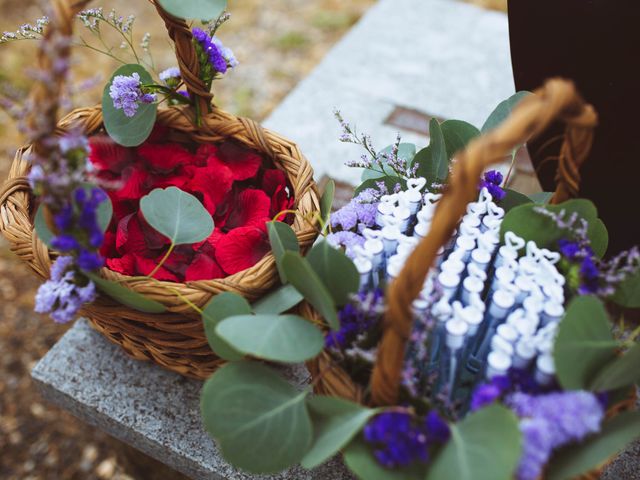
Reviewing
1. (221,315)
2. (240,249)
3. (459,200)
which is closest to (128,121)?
(240,249)

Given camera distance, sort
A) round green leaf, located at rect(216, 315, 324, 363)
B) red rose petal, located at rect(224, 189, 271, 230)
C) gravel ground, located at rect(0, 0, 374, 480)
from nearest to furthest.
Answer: round green leaf, located at rect(216, 315, 324, 363) < red rose petal, located at rect(224, 189, 271, 230) < gravel ground, located at rect(0, 0, 374, 480)

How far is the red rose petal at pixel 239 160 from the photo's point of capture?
0.97 metres

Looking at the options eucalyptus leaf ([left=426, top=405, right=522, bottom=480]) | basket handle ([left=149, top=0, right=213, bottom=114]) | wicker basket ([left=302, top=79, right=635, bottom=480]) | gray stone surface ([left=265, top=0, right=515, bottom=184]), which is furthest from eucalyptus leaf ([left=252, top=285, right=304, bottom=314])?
gray stone surface ([left=265, top=0, right=515, bottom=184])

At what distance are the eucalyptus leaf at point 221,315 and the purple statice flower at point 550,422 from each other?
30cm

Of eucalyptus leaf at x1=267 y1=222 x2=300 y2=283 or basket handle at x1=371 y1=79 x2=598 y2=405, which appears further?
eucalyptus leaf at x1=267 y1=222 x2=300 y2=283

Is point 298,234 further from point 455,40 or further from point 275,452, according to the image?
point 455,40

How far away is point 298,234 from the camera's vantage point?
0.81 m

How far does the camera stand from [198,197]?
0.95m

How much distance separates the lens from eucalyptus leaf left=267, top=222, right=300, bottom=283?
76cm

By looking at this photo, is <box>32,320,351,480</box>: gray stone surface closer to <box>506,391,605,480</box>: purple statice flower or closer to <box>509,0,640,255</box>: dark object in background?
<box>506,391,605,480</box>: purple statice flower

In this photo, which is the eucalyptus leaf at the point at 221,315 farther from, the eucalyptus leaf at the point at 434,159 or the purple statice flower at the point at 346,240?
the eucalyptus leaf at the point at 434,159

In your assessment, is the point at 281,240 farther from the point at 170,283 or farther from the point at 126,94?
the point at 126,94

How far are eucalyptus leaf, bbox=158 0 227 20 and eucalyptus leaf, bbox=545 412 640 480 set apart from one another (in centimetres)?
61

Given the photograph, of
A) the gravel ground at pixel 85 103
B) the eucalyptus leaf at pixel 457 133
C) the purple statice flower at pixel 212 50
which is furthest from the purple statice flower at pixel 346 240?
the gravel ground at pixel 85 103
